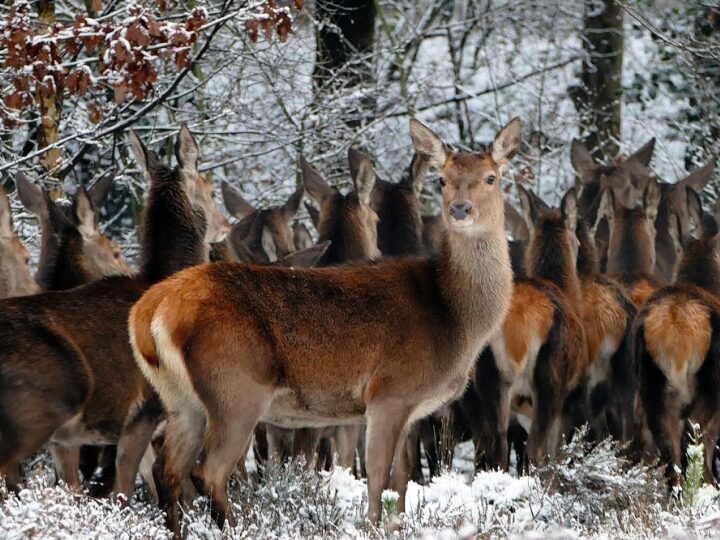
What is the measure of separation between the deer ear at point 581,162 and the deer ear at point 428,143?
6103 millimetres

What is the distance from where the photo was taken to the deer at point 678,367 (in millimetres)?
9492

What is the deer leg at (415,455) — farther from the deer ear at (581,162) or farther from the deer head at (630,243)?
the deer ear at (581,162)

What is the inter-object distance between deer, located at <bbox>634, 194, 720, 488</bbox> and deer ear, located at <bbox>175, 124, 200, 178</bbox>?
323 cm

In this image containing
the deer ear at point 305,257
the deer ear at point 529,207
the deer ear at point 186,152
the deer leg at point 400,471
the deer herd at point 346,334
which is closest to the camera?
the deer herd at point 346,334

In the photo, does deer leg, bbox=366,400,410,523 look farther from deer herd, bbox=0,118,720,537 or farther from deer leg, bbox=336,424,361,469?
deer leg, bbox=336,424,361,469

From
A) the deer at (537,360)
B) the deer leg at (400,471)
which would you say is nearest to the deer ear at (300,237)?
the deer at (537,360)

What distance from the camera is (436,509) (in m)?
7.59

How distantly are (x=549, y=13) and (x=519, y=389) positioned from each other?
10964 millimetres

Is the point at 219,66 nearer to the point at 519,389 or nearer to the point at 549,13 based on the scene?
the point at 519,389

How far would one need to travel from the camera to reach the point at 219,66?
13.7 m

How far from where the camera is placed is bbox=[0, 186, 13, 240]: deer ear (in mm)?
9641

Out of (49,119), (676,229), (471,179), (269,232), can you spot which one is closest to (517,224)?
(676,229)

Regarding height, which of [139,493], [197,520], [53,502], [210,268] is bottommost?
[139,493]

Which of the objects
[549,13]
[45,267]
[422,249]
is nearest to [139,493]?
[45,267]
